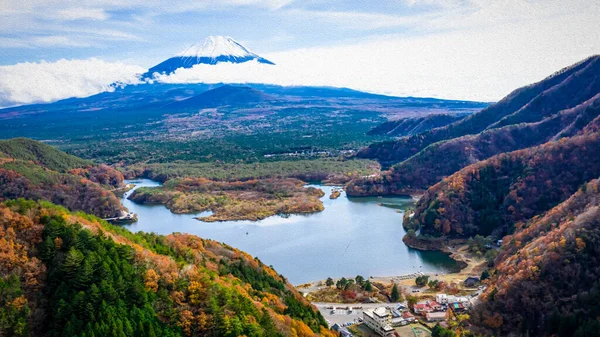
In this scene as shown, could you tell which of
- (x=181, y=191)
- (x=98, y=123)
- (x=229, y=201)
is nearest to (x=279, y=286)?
(x=229, y=201)

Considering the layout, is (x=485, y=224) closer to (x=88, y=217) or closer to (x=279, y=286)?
(x=279, y=286)

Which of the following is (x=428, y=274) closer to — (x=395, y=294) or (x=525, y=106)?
(x=395, y=294)

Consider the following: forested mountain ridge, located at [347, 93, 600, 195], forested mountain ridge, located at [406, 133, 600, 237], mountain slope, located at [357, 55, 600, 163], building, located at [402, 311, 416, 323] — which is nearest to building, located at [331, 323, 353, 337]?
building, located at [402, 311, 416, 323]

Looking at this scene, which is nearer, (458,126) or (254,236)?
(254,236)

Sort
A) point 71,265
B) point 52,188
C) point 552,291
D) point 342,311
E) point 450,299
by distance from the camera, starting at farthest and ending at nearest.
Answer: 1. point 52,188
2. point 450,299
3. point 342,311
4. point 552,291
5. point 71,265

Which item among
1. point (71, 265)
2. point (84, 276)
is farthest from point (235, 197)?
point (84, 276)

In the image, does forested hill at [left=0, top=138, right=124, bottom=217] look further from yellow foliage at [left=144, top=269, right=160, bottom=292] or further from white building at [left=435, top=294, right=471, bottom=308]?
yellow foliage at [left=144, top=269, right=160, bottom=292]
